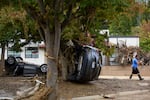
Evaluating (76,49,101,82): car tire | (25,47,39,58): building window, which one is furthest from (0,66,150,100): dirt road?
(25,47,39,58): building window

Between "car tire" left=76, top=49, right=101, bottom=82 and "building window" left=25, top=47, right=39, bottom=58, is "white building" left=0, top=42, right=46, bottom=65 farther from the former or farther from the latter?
"car tire" left=76, top=49, right=101, bottom=82

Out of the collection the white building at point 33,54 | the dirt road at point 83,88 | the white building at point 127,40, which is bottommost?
the dirt road at point 83,88

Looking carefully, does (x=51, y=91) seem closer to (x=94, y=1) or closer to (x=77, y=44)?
(x=94, y=1)

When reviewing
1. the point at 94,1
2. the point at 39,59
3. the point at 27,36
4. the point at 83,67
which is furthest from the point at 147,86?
the point at 39,59

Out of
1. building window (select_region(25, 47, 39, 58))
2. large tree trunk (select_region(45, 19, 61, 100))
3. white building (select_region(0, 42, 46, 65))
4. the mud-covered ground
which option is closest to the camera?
large tree trunk (select_region(45, 19, 61, 100))

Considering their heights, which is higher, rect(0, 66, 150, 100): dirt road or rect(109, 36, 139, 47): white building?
rect(109, 36, 139, 47): white building

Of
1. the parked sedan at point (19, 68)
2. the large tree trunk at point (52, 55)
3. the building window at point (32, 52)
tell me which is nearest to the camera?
the large tree trunk at point (52, 55)

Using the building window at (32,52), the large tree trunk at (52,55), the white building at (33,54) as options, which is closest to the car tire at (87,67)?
the large tree trunk at (52,55)

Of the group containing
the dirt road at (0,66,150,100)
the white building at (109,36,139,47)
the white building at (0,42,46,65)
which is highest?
the white building at (109,36,139,47)

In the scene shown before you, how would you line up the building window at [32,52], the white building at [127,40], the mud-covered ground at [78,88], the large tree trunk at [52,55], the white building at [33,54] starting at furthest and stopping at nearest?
the building window at [32,52], the white building at [33,54], the white building at [127,40], the mud-covered ground at [78,88], the large tree trunk at [52,55]

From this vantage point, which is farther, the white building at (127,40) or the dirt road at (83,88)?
the white building at (127,40)

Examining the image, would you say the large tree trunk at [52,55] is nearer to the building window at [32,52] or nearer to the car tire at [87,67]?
the car tire at [87,67]

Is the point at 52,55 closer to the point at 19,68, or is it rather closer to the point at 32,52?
the point at 19,68

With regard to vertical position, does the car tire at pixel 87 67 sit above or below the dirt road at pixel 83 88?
above
